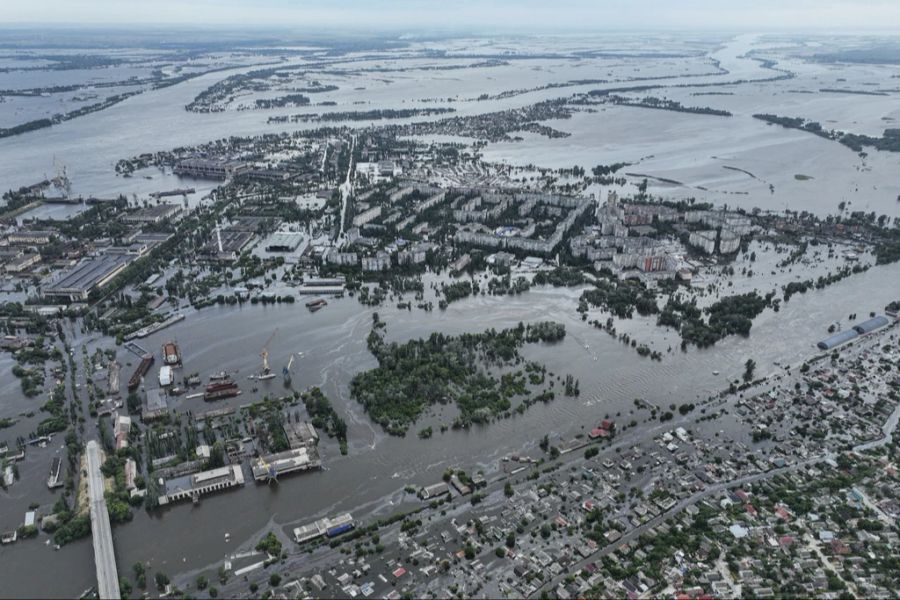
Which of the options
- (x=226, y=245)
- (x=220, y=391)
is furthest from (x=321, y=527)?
(x=226, y=245)

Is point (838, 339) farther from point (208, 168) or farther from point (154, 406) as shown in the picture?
point (208, 168)

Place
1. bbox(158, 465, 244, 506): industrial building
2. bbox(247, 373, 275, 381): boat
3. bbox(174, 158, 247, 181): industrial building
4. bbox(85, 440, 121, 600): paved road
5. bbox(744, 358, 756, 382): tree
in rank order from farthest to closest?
bbox(174, 158, 247, 181): industrial building < bbox(744, 358, 756, 382): tree < bbox(247, 373, 275, 381): boat < bbox(158, 465, 244, 506): industrial building < bbox(85, 440, 121, 600): paved road

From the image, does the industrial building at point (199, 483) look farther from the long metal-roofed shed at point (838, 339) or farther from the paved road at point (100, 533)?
the long metal-roofed shed at point (838, 339)

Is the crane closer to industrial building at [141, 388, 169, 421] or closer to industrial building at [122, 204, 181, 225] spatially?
industrial building at [141, 388, 169, 421]

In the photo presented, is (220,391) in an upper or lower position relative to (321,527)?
upper

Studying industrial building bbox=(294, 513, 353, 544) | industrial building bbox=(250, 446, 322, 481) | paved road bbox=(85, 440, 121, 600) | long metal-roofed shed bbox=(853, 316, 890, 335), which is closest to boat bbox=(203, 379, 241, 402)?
paved road bbox=(85, 440, 121, 600)

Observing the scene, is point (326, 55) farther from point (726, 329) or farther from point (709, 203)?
point (726, 329)

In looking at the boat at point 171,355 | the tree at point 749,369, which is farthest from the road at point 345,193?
the tree at point 749,369

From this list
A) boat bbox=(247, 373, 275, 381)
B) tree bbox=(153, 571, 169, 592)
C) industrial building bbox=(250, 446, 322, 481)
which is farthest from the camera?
boat bbox=(247, 373, 275, 381)
